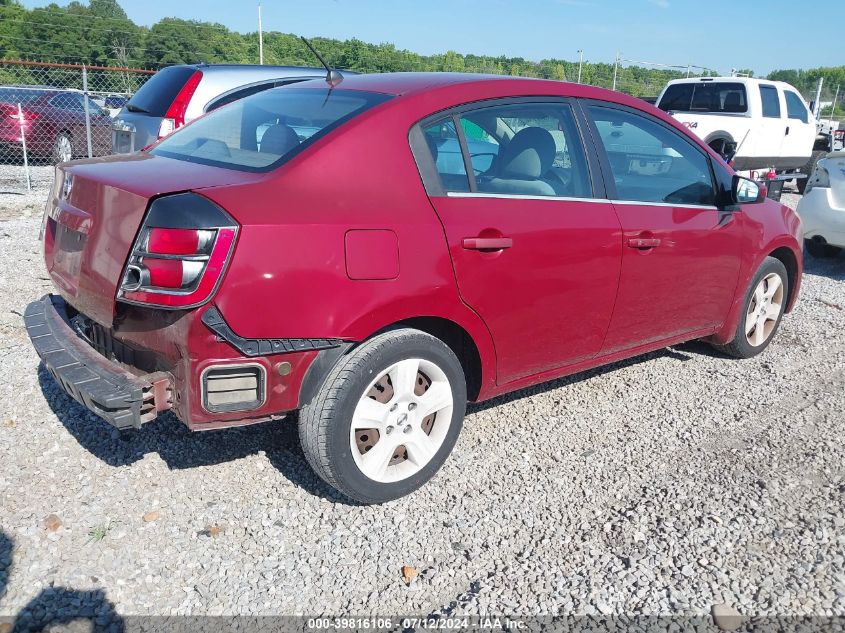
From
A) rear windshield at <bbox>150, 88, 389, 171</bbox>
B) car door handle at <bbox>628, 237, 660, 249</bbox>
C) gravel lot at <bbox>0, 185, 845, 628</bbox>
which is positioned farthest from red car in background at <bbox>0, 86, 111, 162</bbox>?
car door handle at <bbox>628, 237, 660, 249</bbox>

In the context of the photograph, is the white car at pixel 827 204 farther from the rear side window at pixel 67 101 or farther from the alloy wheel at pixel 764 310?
the rear side window at pixel 67 101

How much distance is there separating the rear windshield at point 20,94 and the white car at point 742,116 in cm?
1104

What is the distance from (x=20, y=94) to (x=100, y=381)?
1290 cm

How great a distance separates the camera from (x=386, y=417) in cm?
311

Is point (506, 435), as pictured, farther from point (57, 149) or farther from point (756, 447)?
point (57, 149)

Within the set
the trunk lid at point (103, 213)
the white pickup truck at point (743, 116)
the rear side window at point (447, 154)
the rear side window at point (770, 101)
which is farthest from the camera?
the rear side window at point (770, 101)

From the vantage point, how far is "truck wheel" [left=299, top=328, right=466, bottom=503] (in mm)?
2916

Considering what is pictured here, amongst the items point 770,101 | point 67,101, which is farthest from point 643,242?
point 67,101

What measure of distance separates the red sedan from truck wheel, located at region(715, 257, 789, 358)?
0.91 metres

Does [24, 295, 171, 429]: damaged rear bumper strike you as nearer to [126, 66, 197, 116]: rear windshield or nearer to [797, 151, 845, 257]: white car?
[126, 66, 197, 116]: rear windshield

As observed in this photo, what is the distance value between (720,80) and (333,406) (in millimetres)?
12147

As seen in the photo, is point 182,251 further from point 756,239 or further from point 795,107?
point 795,107

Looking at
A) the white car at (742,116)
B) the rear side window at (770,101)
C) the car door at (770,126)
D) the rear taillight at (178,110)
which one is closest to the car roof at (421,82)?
the rear taillight at (178,110)

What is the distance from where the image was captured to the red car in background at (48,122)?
13.1 m
